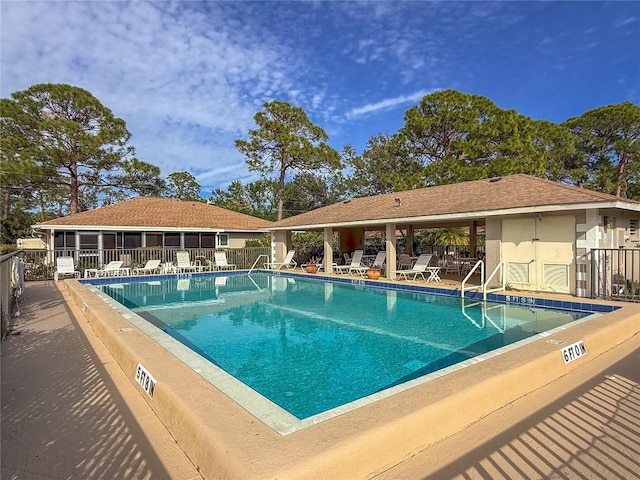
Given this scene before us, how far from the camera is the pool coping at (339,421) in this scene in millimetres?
2420

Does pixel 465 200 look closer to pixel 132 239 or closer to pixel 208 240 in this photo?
pixel 208 240

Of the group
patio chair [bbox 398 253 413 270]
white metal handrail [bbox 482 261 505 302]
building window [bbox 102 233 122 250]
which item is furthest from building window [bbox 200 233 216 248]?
white metal handrail [bbox 482 261 505 302]

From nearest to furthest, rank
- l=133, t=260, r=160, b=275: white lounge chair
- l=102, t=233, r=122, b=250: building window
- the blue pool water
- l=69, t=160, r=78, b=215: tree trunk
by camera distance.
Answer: the blue pool water
l=133, t=260, r=160, b=275: white lounge chair
l=102, t=233, r=122, b=250: building window
l=69, t=160, r=78, b=215: tree trunk

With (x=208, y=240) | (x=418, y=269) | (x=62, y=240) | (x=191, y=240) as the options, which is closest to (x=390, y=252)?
(x=418, y=269)

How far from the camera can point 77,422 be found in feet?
11.5

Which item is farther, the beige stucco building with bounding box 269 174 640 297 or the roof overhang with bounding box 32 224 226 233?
the roof overhang with bounding box 32 224 226 233

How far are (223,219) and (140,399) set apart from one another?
22873 mm

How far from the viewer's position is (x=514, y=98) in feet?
88.9

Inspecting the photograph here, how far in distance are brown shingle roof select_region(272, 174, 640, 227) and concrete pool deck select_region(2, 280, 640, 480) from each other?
647 cm

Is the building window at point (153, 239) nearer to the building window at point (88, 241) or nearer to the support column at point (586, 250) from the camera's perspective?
the building window at point (88, 241)

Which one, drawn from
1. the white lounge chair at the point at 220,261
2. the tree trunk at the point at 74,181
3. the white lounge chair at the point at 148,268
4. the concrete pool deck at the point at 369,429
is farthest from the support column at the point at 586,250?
the tree trunk at the point at 74,181

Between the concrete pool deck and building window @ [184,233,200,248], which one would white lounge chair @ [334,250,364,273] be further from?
the concrete pool deck

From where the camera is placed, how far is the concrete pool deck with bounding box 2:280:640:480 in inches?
102

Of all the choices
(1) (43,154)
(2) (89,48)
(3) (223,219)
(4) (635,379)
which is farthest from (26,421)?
(1) (43,154)
